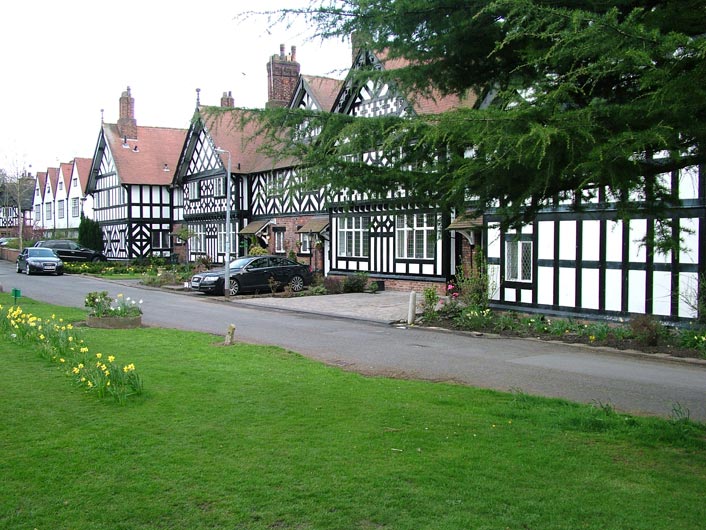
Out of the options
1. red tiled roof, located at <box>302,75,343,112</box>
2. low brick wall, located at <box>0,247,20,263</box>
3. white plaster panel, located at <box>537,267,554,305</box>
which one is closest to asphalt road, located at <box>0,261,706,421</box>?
white plaster panel, located at <box>537,267,554,305</box>

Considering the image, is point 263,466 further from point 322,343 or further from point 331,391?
point 322,343

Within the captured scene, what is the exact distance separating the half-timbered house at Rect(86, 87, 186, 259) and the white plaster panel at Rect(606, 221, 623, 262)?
38.0m

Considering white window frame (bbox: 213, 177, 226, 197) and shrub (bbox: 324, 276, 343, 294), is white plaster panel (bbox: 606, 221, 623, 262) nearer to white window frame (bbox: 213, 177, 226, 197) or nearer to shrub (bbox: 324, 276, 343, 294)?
shrub (bbox: 324, 276, 343, 294)

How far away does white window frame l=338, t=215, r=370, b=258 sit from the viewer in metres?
→ 29.4

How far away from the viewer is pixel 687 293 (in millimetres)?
14805

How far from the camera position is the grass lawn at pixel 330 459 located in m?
4.64

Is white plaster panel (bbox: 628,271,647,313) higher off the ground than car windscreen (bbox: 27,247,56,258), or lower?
lower

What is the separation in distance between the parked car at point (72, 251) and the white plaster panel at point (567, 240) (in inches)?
1530

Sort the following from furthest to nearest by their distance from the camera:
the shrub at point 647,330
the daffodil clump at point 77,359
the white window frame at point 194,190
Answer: the white window frame at point 194,190 < the shrub at point 647,330 < the daffodil clump at point 77,359

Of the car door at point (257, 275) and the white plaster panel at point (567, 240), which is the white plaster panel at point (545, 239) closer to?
the white plaster panel at point (567, 240)

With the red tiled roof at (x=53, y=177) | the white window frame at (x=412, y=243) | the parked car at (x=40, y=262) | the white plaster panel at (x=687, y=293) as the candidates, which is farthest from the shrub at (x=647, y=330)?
the red tiled roof at (x=53, y=177)

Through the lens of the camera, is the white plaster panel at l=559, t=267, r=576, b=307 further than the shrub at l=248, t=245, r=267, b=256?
No

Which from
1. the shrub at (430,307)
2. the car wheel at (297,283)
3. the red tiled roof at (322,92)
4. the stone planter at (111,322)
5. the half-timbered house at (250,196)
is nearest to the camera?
the stone planter at (111,322)

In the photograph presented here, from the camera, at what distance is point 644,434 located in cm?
690
